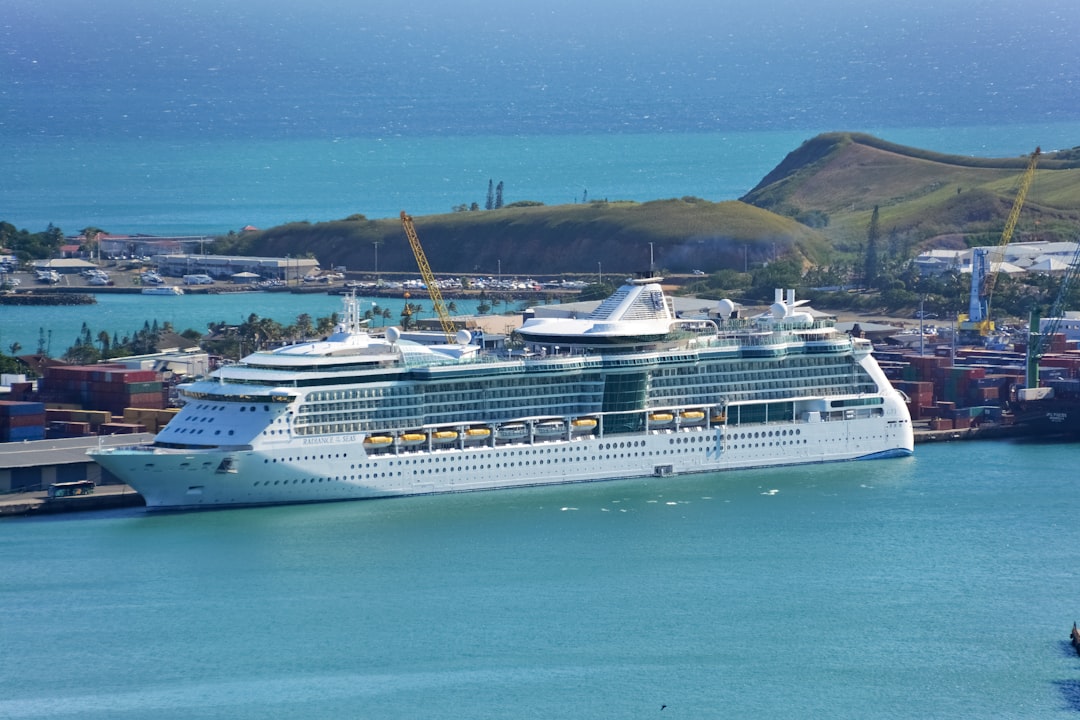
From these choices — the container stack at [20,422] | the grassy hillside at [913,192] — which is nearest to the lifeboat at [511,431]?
the container stack at [20,422]

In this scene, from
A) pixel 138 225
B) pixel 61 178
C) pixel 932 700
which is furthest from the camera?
pixel 61 178

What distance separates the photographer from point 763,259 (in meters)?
81.2

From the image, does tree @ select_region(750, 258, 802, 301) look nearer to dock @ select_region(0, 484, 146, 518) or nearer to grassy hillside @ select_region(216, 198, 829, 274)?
grassy hillside @ select_region(216, 198, 829, 274)

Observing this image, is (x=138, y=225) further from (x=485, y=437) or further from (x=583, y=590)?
(x=583, y=590)

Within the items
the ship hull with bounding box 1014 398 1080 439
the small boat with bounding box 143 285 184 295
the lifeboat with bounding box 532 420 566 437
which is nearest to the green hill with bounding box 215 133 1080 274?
the small boat with bounding box 143 285 184 295

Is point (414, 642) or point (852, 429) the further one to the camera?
point (852, 429)

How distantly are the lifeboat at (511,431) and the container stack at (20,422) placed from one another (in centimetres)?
834

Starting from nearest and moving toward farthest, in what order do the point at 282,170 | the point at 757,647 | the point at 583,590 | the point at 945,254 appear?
the point at 757,647 < the point at 583,590 < the point at 945,254 < the point at 282,170

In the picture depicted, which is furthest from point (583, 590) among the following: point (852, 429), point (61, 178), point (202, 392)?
point (61, 178)

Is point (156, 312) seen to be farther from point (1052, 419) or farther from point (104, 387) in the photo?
point (1052, 419)

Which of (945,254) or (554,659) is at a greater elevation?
(945,254)

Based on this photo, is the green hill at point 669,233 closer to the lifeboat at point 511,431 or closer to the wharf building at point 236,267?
the wharf building at point 236,267

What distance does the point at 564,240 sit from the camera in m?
83.9

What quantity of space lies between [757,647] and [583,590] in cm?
360
